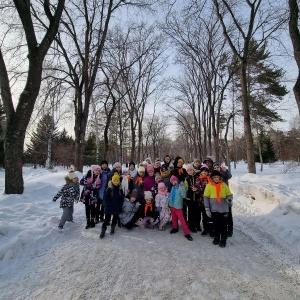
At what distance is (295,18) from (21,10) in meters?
8.27

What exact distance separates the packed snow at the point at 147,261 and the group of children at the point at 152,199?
31cm

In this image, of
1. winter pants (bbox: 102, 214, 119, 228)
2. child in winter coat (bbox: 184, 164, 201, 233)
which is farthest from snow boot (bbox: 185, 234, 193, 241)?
winter pants (bbox: 102, 214, 119, 228)

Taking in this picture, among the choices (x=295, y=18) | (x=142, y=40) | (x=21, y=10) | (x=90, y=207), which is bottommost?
(x=90, y=207)

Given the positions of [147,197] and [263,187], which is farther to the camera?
[263,187]

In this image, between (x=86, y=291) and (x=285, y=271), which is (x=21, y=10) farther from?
(x=285, y=271)

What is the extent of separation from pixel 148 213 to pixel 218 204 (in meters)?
1.88

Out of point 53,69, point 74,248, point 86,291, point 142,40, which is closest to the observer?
point 86,291

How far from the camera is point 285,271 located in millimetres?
3641

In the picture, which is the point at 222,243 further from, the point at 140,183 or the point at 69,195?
the point at 69,195

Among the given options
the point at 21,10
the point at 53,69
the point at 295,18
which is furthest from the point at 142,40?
the point at 295,18

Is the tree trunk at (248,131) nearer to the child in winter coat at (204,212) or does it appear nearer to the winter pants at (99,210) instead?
the child in winter coat at (204,212)

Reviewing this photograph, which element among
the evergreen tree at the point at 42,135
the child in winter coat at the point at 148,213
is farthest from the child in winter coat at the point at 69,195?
the evergreen tree at the point at 42,135

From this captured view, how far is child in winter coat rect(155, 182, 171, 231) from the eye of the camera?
232 inches

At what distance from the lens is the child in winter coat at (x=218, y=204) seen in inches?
193
